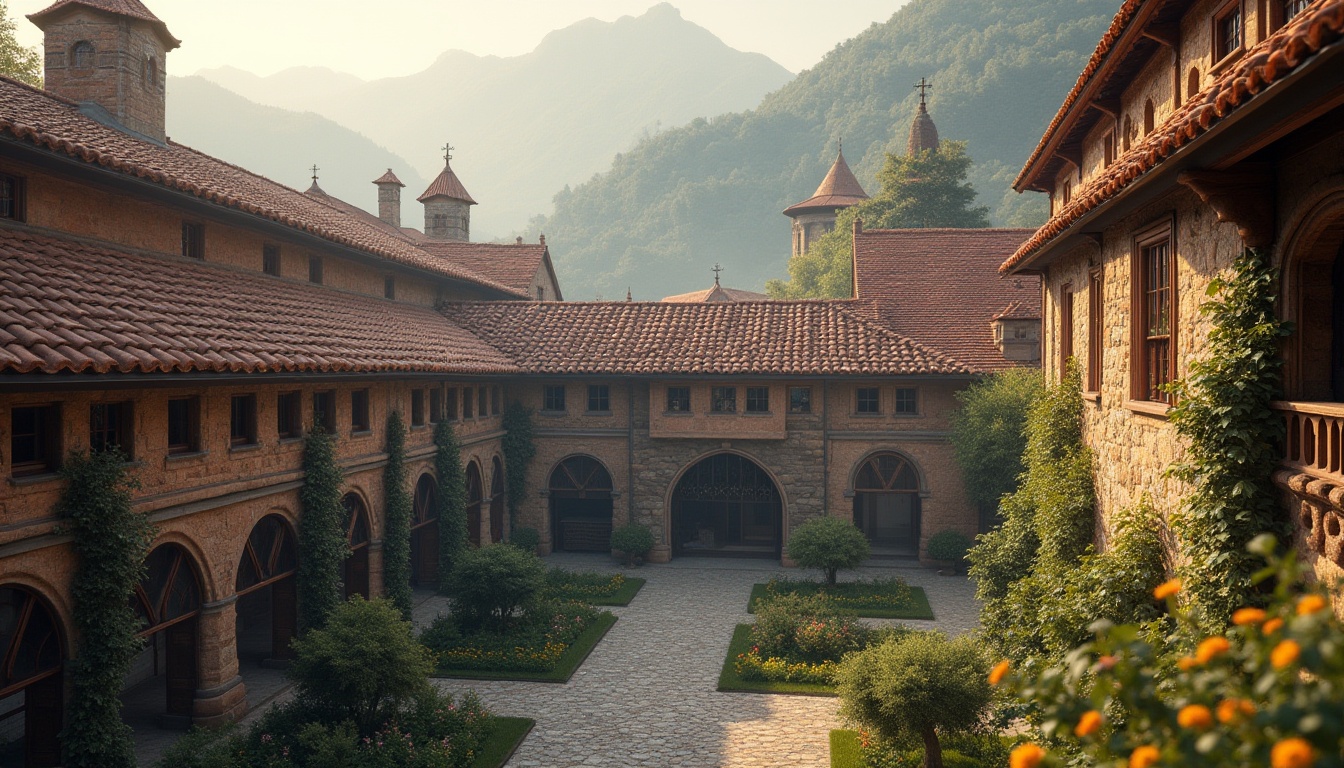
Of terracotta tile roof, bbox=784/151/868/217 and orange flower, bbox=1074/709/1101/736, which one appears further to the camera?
terracotta tile roof, bbox=784/151/868/217

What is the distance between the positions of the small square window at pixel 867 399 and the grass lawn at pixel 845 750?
46.8ft

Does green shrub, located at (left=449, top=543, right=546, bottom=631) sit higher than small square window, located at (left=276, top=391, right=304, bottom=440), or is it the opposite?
small square window, located at (left=276, top=391, right=304, bottom=440)

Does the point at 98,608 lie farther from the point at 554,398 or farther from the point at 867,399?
the point at 867,399

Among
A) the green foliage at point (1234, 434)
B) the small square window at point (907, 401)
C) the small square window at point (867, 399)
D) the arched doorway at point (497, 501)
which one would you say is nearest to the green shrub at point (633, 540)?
the arched doorway at point (497, 501)

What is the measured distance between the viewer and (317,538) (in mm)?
17766

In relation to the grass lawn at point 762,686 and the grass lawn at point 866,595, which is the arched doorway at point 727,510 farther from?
the grass lawn at point 762,686

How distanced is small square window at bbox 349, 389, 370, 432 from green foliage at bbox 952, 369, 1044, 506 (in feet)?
52.5

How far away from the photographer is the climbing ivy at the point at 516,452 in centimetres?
2989

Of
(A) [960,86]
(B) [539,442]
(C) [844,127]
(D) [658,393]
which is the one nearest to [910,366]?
(D) [658,393]

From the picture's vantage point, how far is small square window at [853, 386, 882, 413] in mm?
28766

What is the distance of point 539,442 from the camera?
3042cm

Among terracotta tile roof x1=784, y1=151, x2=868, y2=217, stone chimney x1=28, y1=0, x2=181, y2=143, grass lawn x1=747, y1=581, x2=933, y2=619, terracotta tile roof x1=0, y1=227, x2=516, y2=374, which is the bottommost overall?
grass lawn x1=747, y1=581, x2=933, y2=619

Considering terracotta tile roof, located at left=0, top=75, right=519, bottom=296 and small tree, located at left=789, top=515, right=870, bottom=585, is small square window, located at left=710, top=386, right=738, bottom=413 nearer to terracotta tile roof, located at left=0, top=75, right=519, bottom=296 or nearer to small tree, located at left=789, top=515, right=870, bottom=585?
small tree, located at left=789, top=515, right=870, bottom=585

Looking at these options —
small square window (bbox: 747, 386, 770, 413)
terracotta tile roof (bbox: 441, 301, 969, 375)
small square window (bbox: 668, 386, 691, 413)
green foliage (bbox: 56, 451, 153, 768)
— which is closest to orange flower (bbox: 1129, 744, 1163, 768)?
green foliage (bbox: 56, 451, 153, 768)
